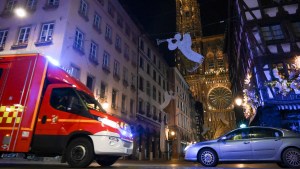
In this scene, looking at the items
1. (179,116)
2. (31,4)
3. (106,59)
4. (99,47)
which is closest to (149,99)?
(106,59)

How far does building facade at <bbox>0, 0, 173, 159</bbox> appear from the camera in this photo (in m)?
17.6

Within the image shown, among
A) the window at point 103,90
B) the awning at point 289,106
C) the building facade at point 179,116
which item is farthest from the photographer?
the building facade at point 179,116

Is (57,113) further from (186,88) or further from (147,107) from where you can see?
(186,88)

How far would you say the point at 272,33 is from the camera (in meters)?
19.9

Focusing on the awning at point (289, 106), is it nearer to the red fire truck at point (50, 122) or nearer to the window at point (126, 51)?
the red fire truck at point (50, 122)

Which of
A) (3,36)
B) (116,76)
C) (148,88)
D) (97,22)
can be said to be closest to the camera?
(3,36)

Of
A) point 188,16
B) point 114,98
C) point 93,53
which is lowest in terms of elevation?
point 114,98

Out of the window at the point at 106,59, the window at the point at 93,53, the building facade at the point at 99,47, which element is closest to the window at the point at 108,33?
the building facade at the point at 99,47

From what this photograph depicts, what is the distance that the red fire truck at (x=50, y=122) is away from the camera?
7215mm

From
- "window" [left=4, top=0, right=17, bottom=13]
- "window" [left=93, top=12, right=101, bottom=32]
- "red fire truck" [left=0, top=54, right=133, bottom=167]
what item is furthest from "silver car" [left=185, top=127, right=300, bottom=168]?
Result: "window" [left=4, top=0, right=17, bottom=13]

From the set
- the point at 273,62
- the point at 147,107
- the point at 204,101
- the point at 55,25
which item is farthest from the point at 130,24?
the point at 204,101

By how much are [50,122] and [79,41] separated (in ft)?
41.9

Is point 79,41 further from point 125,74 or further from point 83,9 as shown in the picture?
point 125,74

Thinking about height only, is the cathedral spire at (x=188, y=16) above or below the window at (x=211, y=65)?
above
